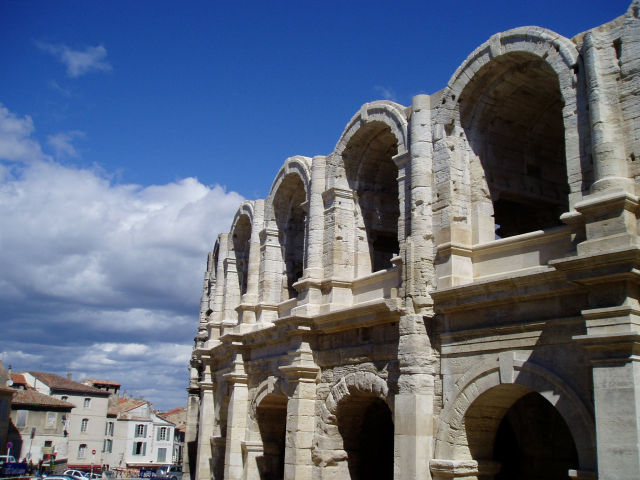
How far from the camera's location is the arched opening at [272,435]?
47.3 feet

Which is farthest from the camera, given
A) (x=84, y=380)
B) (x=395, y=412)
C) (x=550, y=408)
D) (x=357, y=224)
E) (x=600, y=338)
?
(x=84, y=380)

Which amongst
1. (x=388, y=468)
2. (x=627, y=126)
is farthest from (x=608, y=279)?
(x=388, y=468)

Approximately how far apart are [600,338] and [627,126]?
100.0 inches

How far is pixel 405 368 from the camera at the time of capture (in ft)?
31.8

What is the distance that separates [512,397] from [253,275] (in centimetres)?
828

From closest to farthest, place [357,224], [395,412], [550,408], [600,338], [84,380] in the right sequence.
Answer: [600,338]
[395,412]
[550,408]
[357,224]
[84,380]

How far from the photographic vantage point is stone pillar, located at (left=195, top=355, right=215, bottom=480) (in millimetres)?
17375

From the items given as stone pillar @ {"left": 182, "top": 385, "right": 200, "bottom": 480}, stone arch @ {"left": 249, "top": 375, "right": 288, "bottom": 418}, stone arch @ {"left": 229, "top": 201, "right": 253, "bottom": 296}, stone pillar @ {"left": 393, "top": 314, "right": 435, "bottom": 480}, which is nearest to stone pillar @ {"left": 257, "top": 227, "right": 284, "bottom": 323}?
stone arch @ {"left": 249, "top": 375, "right": 288, "bottom": 418}

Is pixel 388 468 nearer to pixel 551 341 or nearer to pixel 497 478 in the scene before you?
pixel 497 478

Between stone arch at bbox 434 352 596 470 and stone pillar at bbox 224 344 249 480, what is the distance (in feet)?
22.0

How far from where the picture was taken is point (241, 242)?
18.9 meters

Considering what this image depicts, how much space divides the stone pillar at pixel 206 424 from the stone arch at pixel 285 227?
412 cm

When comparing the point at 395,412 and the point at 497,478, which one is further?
the point at 497,478

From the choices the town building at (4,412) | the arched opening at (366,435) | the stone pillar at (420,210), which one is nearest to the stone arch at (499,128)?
the stone pillar at (420,210)
